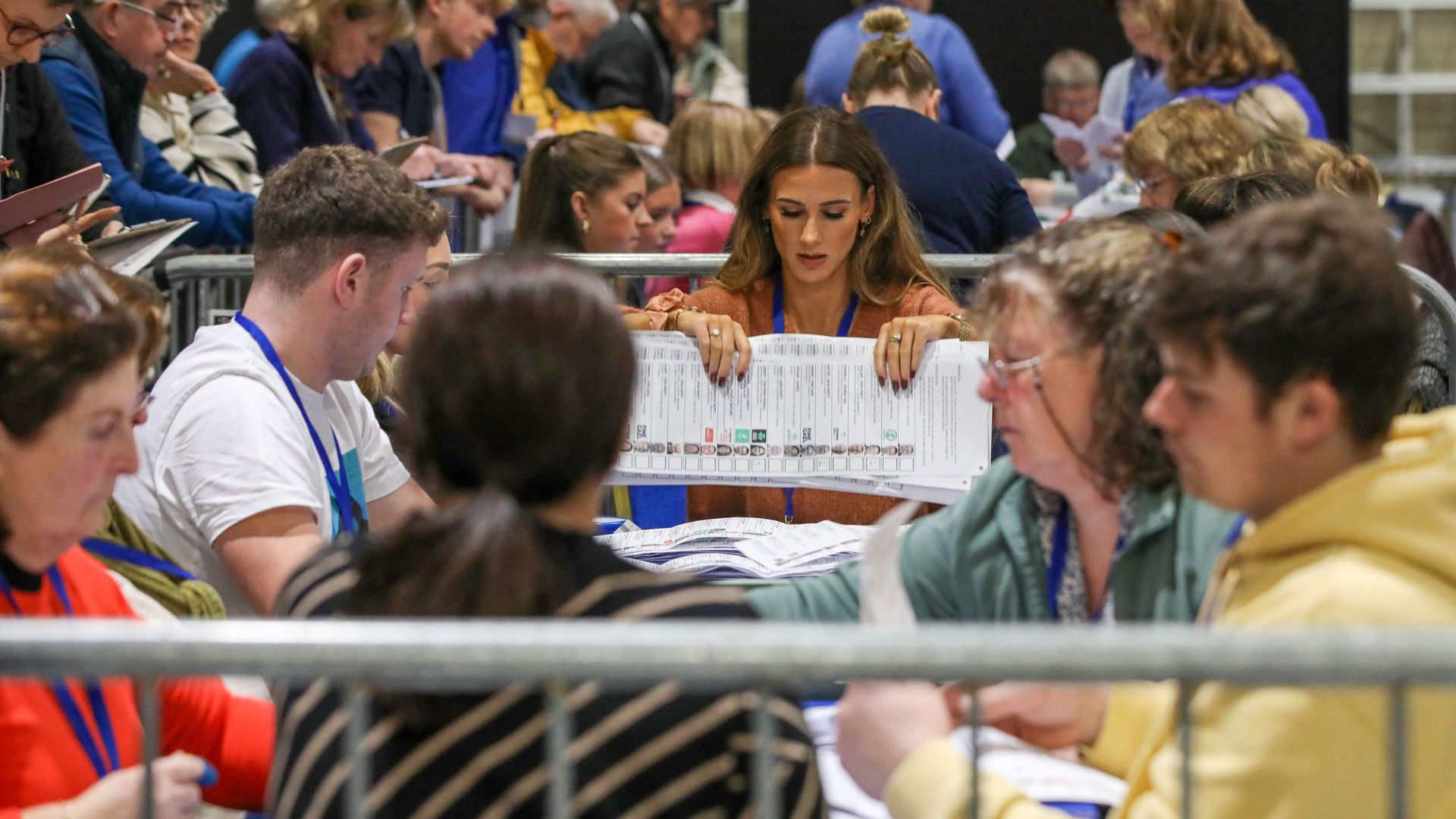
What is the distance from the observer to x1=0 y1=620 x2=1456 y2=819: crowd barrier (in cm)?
108

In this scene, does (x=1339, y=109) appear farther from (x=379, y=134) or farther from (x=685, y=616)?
(x=685, y=616)

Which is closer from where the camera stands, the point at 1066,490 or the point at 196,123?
the point at 1066,490

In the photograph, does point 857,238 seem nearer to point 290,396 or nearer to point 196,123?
point 290,396

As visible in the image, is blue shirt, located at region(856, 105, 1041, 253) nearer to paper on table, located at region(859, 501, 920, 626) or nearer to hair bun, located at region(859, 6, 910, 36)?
hair bun, located at region(859, 6, 910, 36)

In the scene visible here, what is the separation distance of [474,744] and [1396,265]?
33.6 inches

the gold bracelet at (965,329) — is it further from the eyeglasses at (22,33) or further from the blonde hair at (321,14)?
the blonde hair at (321,14)

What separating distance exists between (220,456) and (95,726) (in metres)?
0.72

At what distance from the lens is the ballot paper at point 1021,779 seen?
1645 mm

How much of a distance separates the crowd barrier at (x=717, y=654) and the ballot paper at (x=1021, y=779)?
462 millimetres

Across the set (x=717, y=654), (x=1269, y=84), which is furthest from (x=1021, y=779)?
(x=1269, y=84)

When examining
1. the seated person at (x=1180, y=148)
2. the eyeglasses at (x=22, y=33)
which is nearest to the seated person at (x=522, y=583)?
the eyeglasses at (x=22, y=33)

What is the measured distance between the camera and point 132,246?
3.27 meters

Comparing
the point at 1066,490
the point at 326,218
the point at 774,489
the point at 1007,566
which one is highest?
the point at 326,218

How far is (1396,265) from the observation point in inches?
53.8
